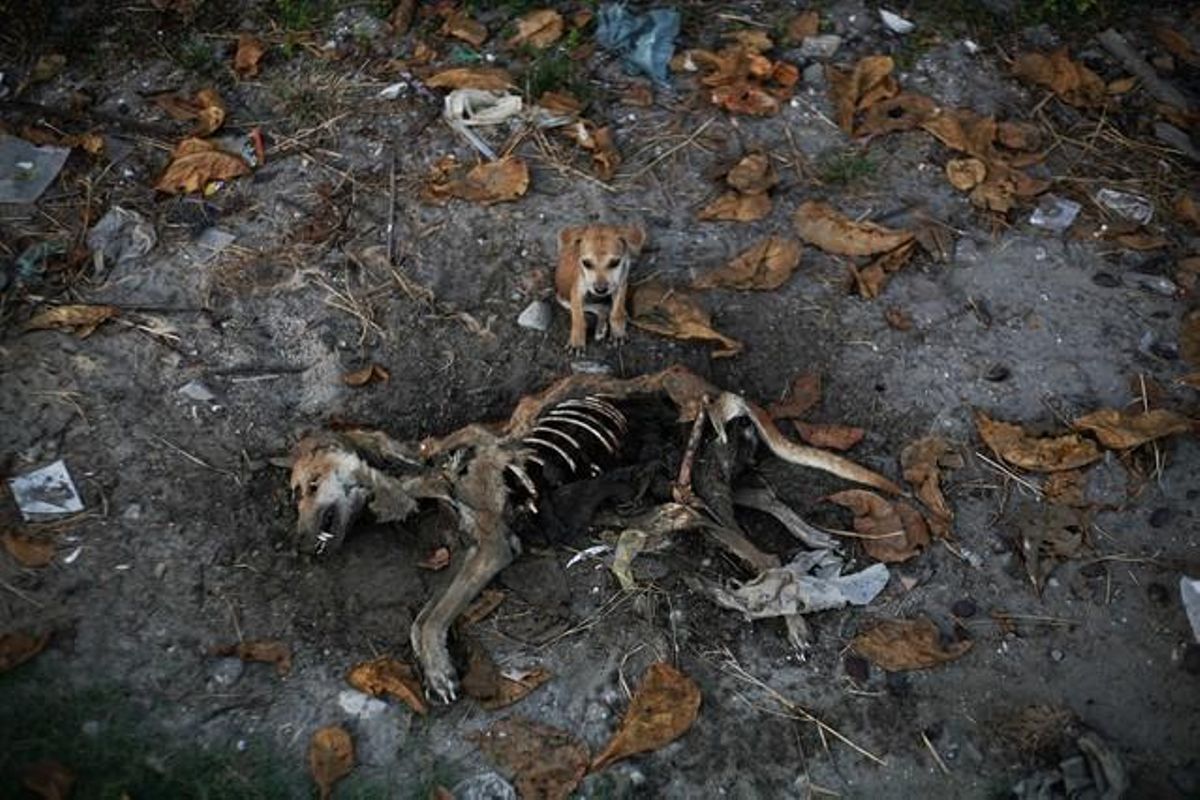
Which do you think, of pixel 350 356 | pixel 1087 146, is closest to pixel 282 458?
pixel 350 356

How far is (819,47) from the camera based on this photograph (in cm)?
560

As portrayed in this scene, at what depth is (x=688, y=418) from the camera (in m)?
3.80

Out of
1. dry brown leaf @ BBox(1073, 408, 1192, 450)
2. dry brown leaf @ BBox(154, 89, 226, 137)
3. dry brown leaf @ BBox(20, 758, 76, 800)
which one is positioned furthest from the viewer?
dry brown leaf @ BBox(154, 89, 226, 137)

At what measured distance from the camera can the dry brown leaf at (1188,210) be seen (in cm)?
490

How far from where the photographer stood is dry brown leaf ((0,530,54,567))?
3711 millimetres

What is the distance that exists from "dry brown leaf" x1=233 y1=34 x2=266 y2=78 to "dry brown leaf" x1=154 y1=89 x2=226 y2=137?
0.19 meters

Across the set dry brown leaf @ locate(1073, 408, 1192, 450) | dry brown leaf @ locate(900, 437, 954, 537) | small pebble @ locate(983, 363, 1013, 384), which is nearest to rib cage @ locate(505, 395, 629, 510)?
dry brown leaf @ locate(900, 437, 954, 537)

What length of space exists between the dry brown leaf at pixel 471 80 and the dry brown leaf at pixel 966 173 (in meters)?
2.17

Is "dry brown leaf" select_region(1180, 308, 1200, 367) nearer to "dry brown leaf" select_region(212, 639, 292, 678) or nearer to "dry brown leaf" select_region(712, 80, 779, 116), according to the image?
"dry brown leaf" select_region(712, 80, 779, 116)

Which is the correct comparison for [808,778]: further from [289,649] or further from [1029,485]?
[289,649]

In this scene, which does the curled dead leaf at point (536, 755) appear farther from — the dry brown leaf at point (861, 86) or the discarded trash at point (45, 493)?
the dry brown leaf at point (861, 86)

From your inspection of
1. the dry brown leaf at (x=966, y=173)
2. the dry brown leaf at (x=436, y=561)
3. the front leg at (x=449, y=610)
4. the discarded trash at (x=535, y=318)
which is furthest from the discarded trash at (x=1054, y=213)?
the dry brown leaf at (x=436, y=561)

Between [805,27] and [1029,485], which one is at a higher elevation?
[805,27]

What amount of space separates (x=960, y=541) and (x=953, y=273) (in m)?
1.38
